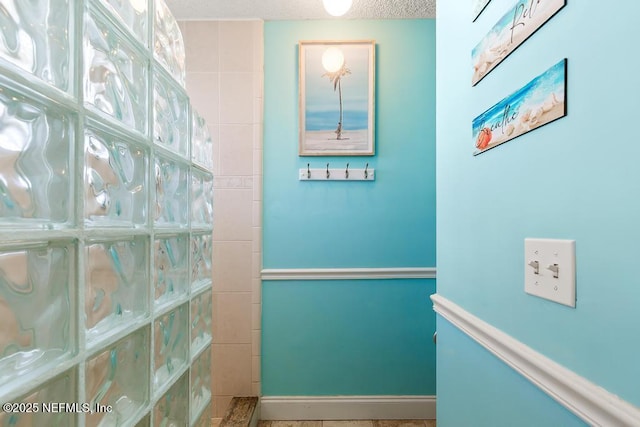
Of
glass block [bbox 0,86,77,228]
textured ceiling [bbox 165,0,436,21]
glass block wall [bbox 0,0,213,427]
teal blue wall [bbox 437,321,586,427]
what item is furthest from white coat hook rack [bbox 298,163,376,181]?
glass block [bbox 0,86,77,228]

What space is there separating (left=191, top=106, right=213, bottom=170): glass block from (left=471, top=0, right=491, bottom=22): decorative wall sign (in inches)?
33.0

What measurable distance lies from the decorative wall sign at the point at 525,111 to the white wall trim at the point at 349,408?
67.9 inches

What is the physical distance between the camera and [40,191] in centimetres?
47

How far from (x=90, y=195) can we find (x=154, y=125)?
0.27 meters

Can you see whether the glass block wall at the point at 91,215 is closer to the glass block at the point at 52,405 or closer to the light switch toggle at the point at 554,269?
the glass block at the point at 52,405

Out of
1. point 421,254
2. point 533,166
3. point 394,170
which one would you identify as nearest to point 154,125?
point 533,166

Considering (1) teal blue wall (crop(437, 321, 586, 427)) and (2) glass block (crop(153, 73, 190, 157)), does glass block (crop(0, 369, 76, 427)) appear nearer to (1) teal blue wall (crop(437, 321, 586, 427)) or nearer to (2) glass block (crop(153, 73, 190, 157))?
(2) glass block (crop(153, 73, 190, 157))

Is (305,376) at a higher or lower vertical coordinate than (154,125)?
lower

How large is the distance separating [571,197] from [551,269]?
138 millimetres

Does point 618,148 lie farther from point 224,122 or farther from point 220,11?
point 220,11

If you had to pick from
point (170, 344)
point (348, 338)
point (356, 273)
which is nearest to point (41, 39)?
point (170, 344)

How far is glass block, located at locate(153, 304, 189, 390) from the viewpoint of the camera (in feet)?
2.67

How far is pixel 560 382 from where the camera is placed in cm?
61

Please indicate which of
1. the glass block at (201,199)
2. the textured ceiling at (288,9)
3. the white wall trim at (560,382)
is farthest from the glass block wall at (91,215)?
the textured ceiling at (288,9)
